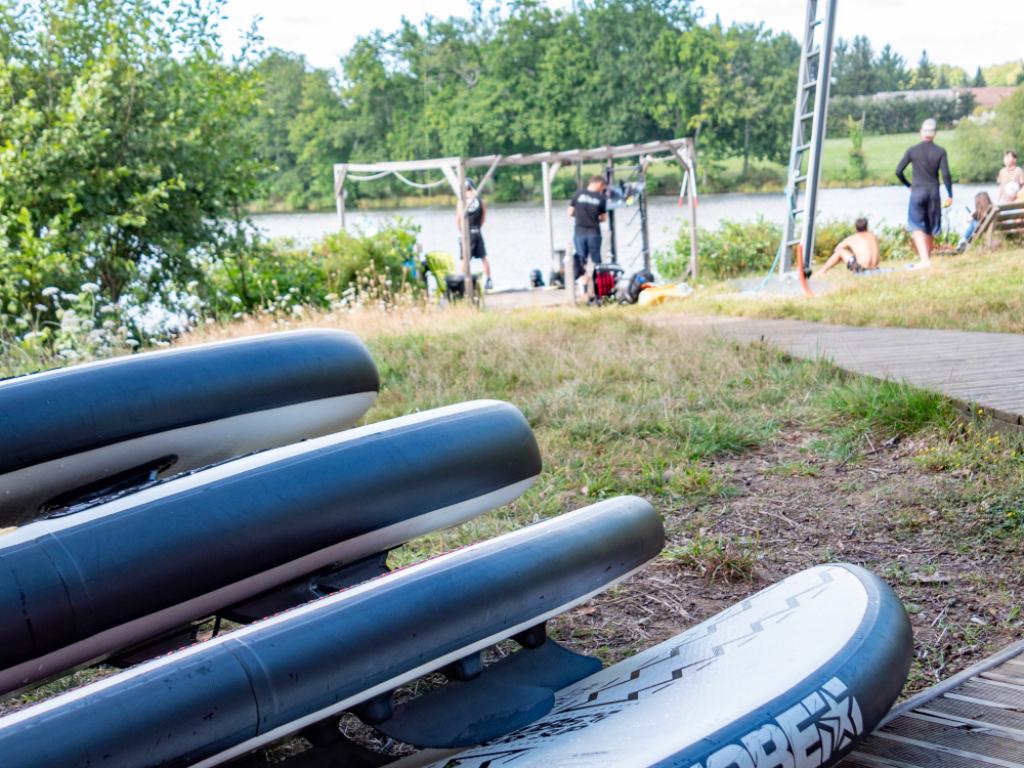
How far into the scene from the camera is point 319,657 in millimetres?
1654

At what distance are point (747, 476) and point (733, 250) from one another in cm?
1423

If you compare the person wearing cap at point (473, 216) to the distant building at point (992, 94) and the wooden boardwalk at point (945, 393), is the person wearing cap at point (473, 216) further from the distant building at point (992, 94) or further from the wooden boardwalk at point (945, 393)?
the distant building at point (992, 94)

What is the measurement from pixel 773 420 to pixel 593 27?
4934cm

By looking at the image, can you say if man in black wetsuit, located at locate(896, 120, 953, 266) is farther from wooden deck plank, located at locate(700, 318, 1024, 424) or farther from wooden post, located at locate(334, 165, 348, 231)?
wooden post, located at locate(334, 165, 348, 231)

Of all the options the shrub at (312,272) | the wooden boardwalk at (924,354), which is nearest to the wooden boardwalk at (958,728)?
the wooden boardwalk at (924,354)

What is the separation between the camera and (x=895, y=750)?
1928 mm

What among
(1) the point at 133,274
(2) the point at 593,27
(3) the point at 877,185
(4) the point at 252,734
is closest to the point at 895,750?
(4) the point at 252,734

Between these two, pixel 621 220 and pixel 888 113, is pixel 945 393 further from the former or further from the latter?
pixel 888 113

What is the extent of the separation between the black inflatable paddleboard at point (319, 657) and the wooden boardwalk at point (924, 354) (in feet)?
8.62

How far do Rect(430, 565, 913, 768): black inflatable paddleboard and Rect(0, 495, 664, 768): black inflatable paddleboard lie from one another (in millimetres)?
206

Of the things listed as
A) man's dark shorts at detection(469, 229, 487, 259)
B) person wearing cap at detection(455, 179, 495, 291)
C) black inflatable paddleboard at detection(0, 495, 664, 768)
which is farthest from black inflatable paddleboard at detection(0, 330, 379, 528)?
man's dark shorts at detection(469, 229, 487, 259)

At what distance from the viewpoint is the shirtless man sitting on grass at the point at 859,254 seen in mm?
12750

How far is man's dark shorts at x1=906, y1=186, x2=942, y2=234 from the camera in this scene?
12711 mm

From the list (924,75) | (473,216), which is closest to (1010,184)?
(473,216)
